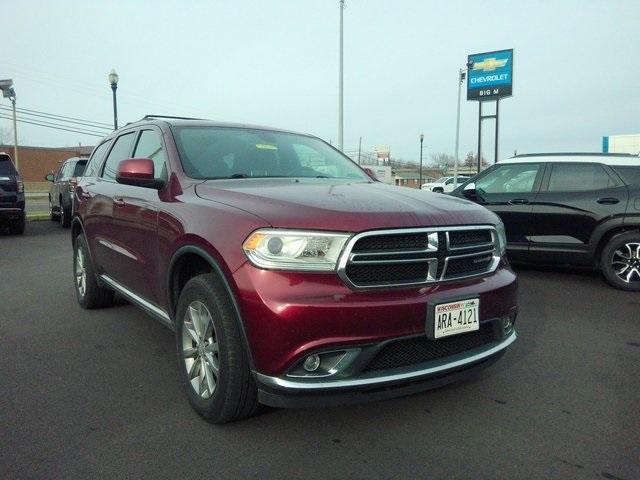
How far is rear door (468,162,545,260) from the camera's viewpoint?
6875mm

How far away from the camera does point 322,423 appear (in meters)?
2.85

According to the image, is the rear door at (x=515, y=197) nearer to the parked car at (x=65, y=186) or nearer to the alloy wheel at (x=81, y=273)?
the alloy wheel at (x=81, y=273)

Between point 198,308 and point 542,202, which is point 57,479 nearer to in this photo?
point 198,308

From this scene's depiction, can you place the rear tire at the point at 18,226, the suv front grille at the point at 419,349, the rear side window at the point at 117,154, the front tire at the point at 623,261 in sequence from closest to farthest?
the suv front grille at the point at 419,349 → the rear side window at the point at 117,154 → the front tire at the point at 623,261 → the rear tire at the point at 18,226

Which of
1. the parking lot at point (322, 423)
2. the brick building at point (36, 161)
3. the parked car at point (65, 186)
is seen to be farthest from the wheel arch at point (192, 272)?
the brick building at point (36, 161)

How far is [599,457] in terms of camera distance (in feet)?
8.21

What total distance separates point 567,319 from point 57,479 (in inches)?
172

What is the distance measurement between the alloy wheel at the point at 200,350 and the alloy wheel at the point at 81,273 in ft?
8.81

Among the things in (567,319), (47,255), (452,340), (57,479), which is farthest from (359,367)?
(47,255)

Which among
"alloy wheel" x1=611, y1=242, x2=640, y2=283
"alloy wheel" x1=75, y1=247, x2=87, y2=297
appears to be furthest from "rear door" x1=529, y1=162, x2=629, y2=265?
"alloy wheel" x1=75, y1=247, x2=87, y2=297

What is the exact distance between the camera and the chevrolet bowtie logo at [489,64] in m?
31.8

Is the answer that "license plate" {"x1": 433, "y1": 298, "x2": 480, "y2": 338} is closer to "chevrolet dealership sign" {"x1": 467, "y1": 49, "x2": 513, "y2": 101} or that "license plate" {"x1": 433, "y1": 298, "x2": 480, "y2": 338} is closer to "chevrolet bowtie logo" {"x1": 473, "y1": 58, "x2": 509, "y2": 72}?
"chevrolet dealership sign" {"x1": 467, "y1": 49, "x2": 513, "y2": 101}

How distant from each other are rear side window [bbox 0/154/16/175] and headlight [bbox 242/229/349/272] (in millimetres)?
10877

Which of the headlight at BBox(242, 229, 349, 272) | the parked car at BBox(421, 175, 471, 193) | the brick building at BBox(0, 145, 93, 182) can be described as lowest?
the parked car at BBox(421, 175, 471, 193)
